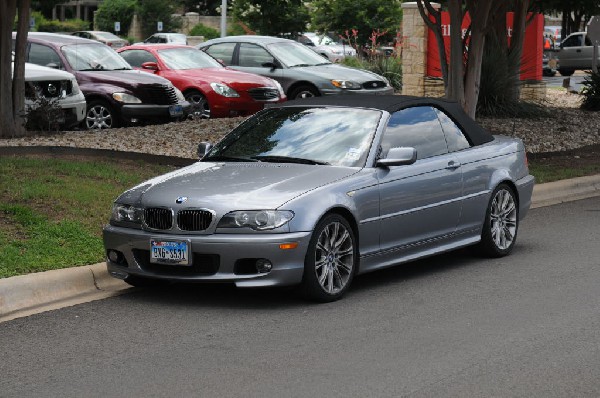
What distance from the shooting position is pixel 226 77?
22203mm

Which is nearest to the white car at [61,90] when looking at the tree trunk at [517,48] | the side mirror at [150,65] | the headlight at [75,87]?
the headlight at [75,87]

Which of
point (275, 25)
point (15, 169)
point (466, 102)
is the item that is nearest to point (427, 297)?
point (15, 169)

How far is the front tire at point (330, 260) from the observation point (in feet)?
28.0

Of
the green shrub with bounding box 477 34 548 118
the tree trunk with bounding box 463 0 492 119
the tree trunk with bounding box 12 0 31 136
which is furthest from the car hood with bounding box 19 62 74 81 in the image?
the green shrub with bounding box 477 34 548 118

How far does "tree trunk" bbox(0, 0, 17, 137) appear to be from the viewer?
1644cm

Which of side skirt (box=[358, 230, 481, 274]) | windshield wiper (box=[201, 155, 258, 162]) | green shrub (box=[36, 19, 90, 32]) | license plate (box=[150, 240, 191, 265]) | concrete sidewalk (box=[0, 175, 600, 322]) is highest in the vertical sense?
green shrub (box=[36, 19, 90, 32])

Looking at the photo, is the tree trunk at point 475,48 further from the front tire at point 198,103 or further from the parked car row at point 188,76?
the front tire at point 198,103

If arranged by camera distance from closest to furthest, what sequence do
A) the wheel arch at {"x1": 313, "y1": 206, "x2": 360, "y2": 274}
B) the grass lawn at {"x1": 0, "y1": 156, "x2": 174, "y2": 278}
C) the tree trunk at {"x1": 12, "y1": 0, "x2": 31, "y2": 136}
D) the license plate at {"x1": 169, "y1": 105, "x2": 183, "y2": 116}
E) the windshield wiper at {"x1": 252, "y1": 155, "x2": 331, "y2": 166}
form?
1. the wheel arch at {"x1": 313, "y1": 206, "x2": 360, "y2": 274}
2. the windshield wiper at {"x1": 252, "y1": 155, "x2": 331, "y2": 166}
3. the grass lawn at {"x1": 0, "y1": 156, "x2": 174, "y2": 278}
4. the tree trunk at {"x1": 12, "y1": 0, "x2": 31, "y2": 136}
5. the license plate at {"x1": 169, "y1": 105, "x2": 183, "y2": 116}

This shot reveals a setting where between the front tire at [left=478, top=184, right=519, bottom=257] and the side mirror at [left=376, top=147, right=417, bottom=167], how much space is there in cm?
149

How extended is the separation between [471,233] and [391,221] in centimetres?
125

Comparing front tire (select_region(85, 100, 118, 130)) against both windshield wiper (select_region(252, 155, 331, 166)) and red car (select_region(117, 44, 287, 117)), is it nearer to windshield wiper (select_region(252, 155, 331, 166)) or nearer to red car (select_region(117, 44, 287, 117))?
red car (select_region(117, 44, 287, 117))

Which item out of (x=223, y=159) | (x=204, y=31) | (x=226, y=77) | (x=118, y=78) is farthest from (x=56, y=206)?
(x=204, y=31)

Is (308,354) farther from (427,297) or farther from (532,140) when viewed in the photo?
(532,140)

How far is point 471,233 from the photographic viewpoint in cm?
1030
